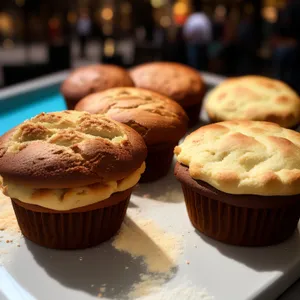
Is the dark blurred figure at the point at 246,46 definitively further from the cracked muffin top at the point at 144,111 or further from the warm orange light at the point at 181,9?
the cracked muffin top at the point at 144,111

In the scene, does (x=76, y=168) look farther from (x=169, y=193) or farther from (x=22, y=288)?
(x=169, y=193)

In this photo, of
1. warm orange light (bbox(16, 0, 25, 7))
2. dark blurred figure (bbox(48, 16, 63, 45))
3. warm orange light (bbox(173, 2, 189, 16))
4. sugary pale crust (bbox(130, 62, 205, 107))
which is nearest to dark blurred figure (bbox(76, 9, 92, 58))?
dark blurred figure (bbox(48, 16, 63, 45))

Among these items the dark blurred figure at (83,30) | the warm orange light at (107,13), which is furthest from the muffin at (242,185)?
the warm orange light at (107,13)

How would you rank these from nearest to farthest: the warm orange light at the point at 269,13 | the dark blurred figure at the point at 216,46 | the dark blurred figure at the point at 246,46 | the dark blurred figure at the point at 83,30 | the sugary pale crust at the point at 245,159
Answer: the sugary pale crust at the point at 245,159 < the dark blurred figure at the point at 246,46 < the dark blurred figure at the point at 216,46 < the warm orange light at the point at 269,13 < the dark blurred figure at the point at 83,30

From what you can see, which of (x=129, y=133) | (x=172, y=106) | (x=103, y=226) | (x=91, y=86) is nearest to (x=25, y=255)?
(x=103, y=226)

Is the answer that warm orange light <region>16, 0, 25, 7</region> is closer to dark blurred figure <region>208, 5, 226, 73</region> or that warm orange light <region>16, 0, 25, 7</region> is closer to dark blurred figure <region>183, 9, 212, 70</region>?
dark blurred figure <region>183, 9, 212, 70</region>

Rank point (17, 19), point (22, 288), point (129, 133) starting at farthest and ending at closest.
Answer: point (17, 19), point (129, 133), point (22, 288)
